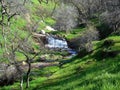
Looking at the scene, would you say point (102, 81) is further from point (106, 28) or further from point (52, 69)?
point (106, 28)

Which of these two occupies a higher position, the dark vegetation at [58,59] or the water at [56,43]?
the dark vegetation at [58,59]

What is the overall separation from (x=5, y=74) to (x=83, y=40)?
68846mm

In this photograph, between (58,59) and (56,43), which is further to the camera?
(56,43)

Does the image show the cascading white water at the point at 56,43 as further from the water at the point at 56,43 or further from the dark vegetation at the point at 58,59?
the dark vegetation at the point at 58,59

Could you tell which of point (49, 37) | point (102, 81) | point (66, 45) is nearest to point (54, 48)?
point (66, 45)

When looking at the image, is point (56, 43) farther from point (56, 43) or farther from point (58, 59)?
point (58, 59)

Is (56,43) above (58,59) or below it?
below

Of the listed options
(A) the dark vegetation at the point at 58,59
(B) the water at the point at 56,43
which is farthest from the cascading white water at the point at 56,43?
(A) the dark vegetation at the point at 58,59

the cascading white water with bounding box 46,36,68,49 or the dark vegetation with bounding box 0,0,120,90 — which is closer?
the dark vegetation with bounding box 0,0,120,90

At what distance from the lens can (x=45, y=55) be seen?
495 feet

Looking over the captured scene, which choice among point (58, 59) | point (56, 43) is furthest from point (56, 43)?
point (58, 59)

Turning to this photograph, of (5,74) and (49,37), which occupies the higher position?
(5,74)

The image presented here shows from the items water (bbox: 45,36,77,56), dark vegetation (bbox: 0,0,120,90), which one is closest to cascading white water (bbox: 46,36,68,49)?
water (bbox: 45,36,77,56)

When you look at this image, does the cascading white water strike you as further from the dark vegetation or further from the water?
the dark vegetation
